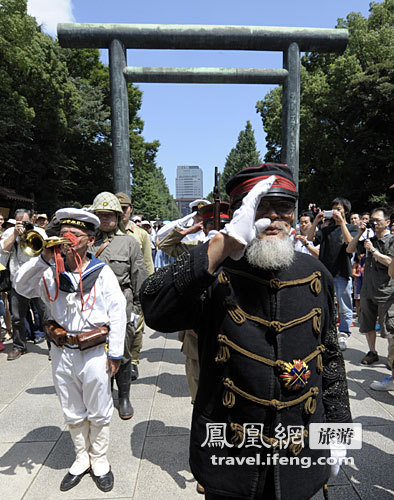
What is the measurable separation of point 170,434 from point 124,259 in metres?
1.76

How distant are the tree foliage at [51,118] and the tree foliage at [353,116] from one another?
43.1ft

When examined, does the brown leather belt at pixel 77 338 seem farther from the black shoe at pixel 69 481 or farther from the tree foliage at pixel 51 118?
the tree foliage at pixel 51 118

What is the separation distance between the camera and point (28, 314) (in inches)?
255

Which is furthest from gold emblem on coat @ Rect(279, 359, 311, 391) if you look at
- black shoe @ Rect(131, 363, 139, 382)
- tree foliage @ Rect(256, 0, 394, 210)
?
tree foliage @ Rect(256, 0, 394, 210)

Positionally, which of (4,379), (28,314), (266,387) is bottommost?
(4,379)

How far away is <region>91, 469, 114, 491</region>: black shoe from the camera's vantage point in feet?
8.98

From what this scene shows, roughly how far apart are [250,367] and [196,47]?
229 inches

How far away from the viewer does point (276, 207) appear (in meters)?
1.62

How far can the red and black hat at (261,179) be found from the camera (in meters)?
1.57

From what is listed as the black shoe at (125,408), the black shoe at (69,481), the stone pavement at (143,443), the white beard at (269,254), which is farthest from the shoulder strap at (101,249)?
the white beard at (269,254)

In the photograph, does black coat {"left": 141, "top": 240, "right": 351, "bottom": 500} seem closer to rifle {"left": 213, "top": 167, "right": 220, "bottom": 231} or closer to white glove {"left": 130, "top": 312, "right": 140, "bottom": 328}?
rifle {"left": 213, "top": 167, "right": 220, "bottom": 231}

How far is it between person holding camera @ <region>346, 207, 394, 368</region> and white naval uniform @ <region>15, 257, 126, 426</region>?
12.1 feet

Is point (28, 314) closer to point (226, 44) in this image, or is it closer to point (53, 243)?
point (53, 243)

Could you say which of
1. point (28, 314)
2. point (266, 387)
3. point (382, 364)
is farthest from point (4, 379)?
point (382, 364)
